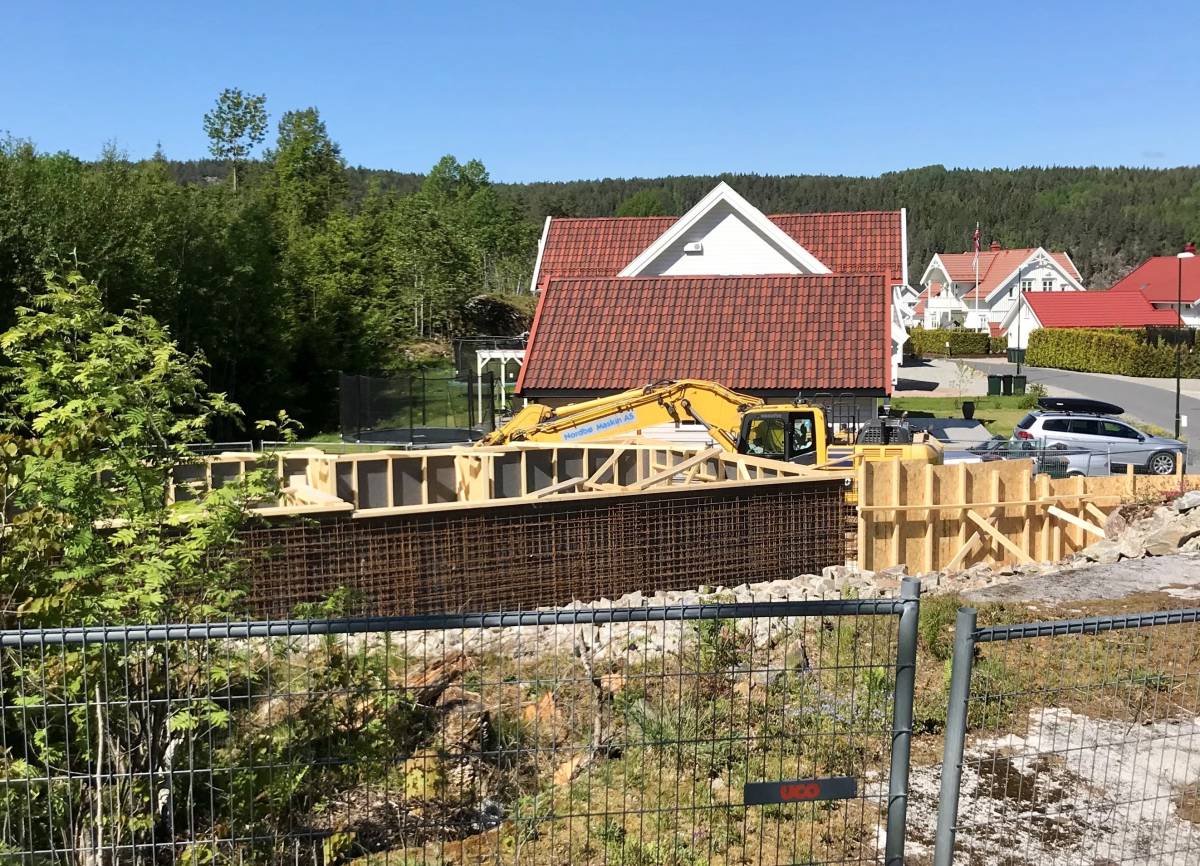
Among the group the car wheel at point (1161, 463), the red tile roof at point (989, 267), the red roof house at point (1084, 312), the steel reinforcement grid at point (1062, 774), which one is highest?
the red tile roof at point (989, 267)

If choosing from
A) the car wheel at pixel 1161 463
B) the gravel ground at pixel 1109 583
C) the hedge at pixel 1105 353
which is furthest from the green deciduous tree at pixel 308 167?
the gravel ground at pixel 1109 583

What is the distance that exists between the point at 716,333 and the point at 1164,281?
6798 cm

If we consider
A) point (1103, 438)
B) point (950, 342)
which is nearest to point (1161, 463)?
point (1103, 438)

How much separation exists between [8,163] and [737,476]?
971 inches

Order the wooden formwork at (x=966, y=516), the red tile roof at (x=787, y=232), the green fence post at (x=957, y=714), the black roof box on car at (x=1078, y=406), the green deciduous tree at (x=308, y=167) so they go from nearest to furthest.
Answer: the green fence post at (x=957, y=714) < the wooden formwork at (x=966, y=516) < the black roof box on car at (x=1078, y=406) < the red tile roof at (x=787, y=232) < the green deciduous tree at (x=308, y=167)

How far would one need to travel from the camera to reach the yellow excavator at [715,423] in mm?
18922

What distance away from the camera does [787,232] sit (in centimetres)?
3825

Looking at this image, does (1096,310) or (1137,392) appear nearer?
(1137,392)

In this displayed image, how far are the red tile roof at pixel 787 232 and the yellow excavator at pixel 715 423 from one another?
17978 millimetres

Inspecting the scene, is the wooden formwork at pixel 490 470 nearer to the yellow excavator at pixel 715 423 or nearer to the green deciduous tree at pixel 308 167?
the yellow excavator at pixel 715 423

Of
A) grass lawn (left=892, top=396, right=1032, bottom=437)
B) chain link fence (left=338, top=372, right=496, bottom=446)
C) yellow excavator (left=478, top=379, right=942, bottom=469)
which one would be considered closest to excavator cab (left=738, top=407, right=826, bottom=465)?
yellow excavator (left=478, top=379, right=942, bottom=469)

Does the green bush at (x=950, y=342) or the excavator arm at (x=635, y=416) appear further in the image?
the green bush at (x=950, y=342)

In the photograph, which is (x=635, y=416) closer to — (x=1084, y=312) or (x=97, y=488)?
(x=97, y=488)

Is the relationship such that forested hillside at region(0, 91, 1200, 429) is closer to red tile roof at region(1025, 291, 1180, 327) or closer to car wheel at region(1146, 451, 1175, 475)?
car wheel at region(1146, 451, 1175, 475)
